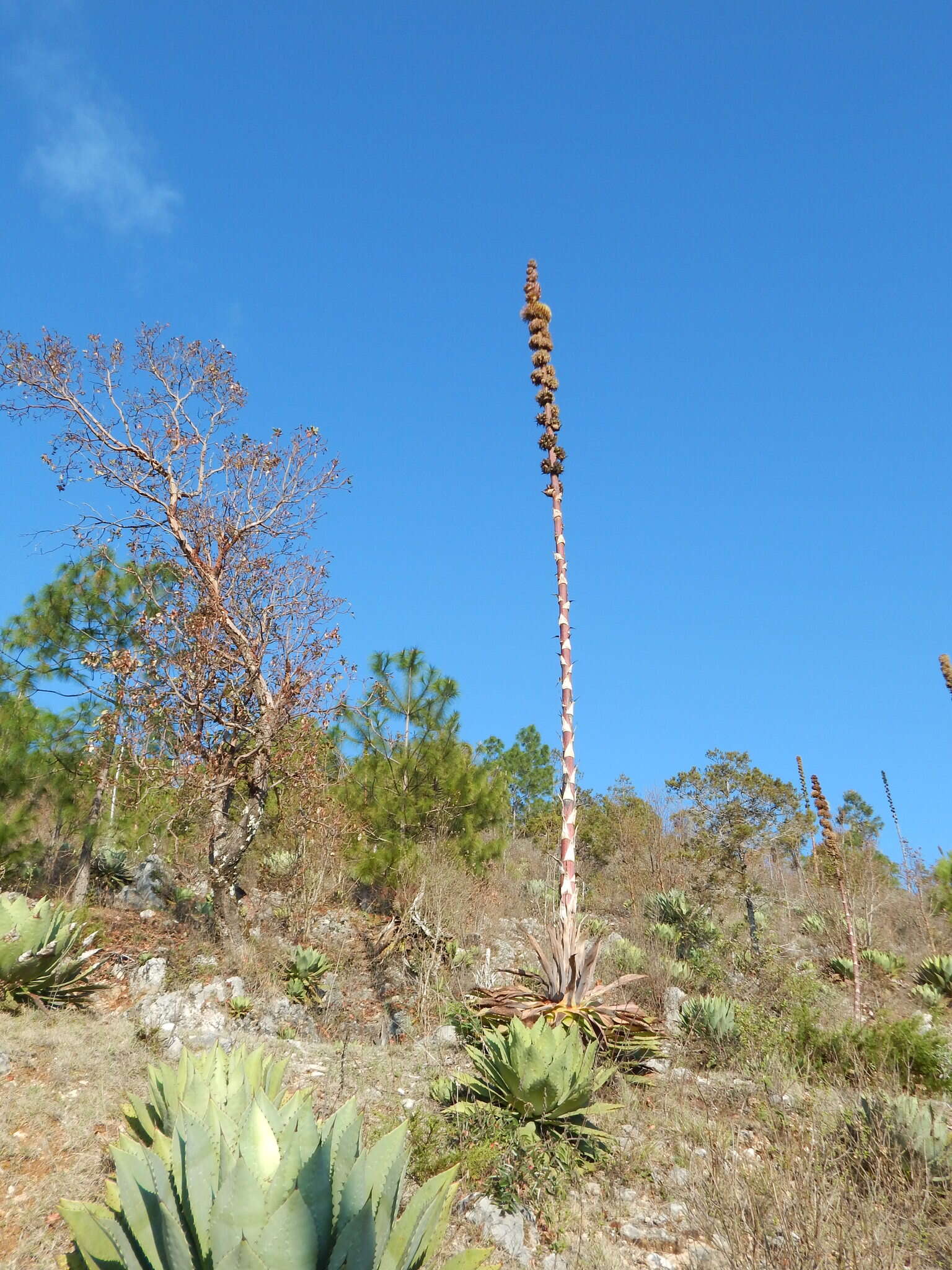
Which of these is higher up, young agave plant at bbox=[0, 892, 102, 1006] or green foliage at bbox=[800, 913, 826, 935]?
green foliage at bbox=[800, 913, 826, 935]

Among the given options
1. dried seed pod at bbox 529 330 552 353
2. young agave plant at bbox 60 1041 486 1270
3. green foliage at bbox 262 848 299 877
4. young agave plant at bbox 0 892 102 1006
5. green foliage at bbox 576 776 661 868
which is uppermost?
dried seed pod at bbox 529 330 552 353

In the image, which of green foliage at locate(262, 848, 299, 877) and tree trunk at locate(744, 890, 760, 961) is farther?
green foliage at locate(262, 848, 299, 877)

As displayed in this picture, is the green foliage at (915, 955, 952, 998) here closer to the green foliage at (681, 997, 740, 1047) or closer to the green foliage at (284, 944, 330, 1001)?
the green foliage at (681, 997, 740, 1047)

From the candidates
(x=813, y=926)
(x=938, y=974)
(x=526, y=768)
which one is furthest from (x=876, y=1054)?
(x=526, y=768)

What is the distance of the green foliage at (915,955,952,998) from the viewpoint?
1273 cm

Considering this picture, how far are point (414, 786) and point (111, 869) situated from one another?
581 cm

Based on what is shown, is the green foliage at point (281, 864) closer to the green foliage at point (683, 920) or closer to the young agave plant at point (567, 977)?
the green foliage at point (683, 920)

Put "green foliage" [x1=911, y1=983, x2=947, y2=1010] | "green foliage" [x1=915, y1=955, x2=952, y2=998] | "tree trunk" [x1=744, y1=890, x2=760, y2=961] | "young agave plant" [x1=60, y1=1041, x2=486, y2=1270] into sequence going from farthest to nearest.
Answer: "tree trunk" [x1=744, y1=890, x2=760, y2=961]
"green foliage" [x1=915, y1=955, x2=952, y2=998]
"green foliage" [x1=911, y1=983, x2=947, y2=1010]
"young agave plant" [x1=60, y1=1041, x2=486, y2=1270]

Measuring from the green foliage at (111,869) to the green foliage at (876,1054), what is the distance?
11.4m

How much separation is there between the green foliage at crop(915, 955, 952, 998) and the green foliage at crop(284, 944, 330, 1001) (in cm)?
991

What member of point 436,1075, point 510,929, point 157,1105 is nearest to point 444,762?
point 510,929

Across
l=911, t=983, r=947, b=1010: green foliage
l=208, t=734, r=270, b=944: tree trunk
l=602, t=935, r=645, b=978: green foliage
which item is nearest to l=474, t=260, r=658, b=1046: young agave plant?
l=602, t=935, r=645, b=978: green foliage

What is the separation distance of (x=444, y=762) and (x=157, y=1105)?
11.7m

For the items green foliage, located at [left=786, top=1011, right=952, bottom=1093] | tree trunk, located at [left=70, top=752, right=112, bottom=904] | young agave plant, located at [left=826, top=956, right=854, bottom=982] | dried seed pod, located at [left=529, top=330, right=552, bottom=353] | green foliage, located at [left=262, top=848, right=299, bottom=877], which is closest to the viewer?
green foliage, located at [left=786, top=1011, right=952, bottom=1093]
